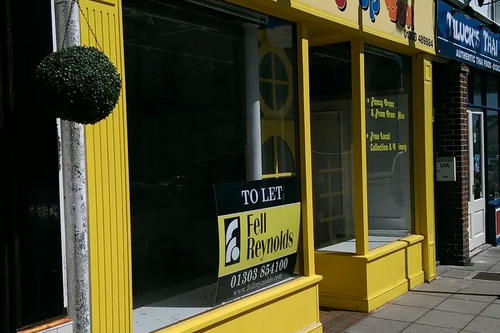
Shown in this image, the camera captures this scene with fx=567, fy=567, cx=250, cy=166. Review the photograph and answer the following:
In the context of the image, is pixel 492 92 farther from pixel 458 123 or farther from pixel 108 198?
pixel 108 198

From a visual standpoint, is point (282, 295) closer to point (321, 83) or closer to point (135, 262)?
point (135, 262)

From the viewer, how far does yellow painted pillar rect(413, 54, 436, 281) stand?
7.54m

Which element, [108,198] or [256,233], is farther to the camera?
[256,233]

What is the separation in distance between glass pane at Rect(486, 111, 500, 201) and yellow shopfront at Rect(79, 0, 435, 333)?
196 inches

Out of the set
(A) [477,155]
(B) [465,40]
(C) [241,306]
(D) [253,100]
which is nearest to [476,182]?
(A) [477,155]

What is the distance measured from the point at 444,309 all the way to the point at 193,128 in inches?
139

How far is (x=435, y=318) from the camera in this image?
5.93m

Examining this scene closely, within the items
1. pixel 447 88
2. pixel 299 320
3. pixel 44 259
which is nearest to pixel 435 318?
pixel 299 320

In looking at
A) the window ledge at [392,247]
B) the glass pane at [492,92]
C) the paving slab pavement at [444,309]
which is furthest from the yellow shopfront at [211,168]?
the glass pane at [492,92]

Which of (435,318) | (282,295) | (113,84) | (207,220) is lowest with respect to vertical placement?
(435,318)

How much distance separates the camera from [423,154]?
753 centimetres

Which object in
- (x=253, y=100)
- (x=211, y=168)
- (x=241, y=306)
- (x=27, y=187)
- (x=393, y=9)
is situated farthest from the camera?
(x=393, y=9)

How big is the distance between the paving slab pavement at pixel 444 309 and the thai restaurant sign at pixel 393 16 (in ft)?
10.2

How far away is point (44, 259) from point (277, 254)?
2420 millimetres
